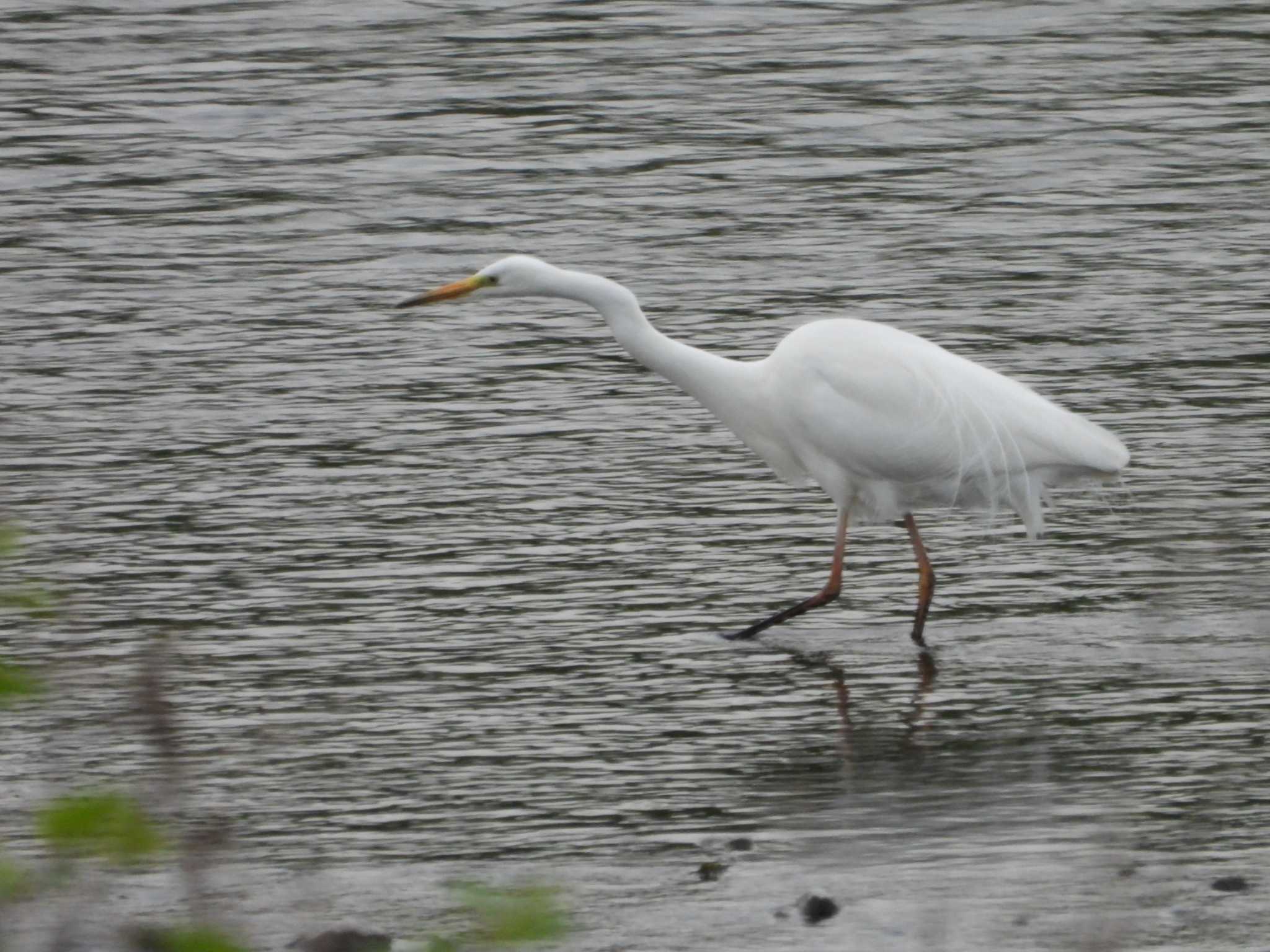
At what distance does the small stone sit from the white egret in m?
2.12

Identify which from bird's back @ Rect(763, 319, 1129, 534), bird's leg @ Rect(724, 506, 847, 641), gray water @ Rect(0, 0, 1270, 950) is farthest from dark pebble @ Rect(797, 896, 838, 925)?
bird's back @ Rect(763, 319, 1129, 534)

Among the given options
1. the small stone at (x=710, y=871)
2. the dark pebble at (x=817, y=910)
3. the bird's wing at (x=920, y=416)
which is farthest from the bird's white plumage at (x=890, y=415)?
the dark pebble at (x=817, y=910)

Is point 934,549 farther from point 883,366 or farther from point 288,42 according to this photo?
point 288,42

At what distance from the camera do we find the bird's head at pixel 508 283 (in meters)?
8.15

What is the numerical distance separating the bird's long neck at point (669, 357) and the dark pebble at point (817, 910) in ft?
10.4

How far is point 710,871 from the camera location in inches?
230

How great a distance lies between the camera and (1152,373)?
420 inches

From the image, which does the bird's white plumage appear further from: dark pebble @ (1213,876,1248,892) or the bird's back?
dark pebble @ (1213,876,1248,892)

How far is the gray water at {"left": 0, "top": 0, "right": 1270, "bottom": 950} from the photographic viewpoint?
240 inches

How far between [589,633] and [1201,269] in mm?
5440

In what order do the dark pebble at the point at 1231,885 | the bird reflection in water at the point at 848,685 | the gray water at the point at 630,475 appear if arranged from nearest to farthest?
the dark pebble at the point at 1231,885 < the gray water at the point at 630,475 < the bird reflection in water at the point at 848,685

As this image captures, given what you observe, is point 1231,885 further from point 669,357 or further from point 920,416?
point 669,357

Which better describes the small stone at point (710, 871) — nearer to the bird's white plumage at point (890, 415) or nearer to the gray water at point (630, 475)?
the gray water at point (630, 475)

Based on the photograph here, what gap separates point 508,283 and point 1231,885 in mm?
3479
